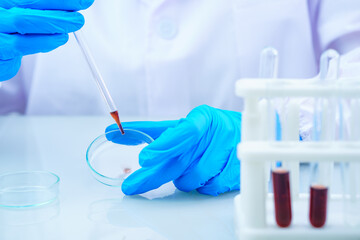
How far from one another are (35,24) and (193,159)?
566 millimetres

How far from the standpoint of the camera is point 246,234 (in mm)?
683

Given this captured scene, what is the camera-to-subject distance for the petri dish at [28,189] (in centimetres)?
99

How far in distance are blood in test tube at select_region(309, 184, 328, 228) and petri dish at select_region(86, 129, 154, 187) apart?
0.54m

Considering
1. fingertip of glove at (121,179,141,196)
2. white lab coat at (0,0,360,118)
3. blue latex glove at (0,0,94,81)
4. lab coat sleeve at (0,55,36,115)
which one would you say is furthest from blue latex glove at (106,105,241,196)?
lab coat sleeve at (0,55,36,115)

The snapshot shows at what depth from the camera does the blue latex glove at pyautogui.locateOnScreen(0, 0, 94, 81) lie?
121cm

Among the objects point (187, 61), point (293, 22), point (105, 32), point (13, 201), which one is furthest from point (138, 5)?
point (13, 201)

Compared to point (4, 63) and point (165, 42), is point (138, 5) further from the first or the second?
point (4, 63)

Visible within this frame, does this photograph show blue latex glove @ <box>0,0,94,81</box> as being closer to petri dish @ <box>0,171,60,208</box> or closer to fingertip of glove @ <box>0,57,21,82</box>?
fingertip of glove @ <box>0,57,21,82</box>

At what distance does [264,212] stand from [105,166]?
580mm

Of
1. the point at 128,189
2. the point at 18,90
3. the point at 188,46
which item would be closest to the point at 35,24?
the point at 128,189

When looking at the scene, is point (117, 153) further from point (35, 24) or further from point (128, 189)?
point (35, 24)

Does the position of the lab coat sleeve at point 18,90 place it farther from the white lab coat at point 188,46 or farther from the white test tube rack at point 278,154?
the white test tube rack at point 278,154

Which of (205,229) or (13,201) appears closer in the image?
(205,229)

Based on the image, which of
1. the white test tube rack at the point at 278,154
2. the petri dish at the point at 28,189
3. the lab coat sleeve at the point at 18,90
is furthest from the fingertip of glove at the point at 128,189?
the lab coat sleeve at the point at 18,90
